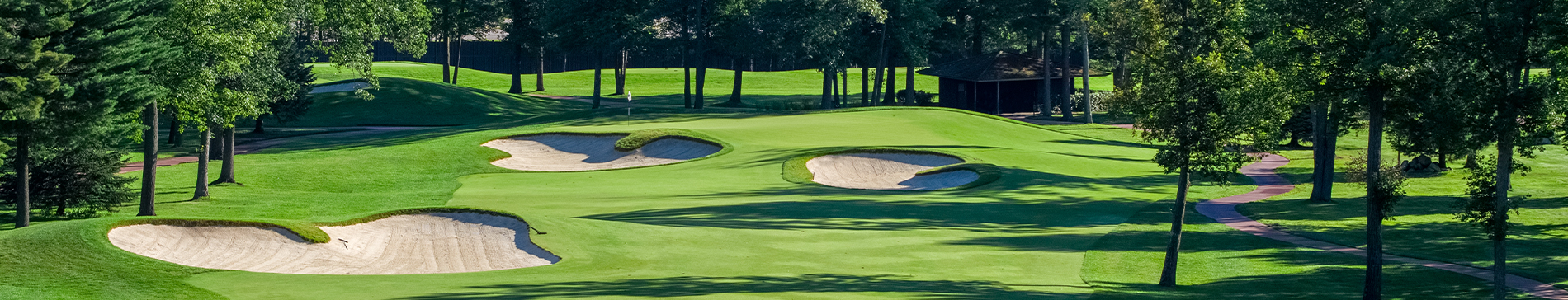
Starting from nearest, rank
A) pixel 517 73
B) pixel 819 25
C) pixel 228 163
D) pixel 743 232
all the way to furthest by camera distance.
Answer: pixel 743 232 → pixel 228 163 → pixel 819 25 → pixel 517 73

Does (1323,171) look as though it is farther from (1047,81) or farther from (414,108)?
(414,108)

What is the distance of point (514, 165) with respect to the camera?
4538 cm

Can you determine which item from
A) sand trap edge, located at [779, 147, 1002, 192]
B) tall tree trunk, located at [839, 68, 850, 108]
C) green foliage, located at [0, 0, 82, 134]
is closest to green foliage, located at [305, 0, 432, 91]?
green foliage, located at [0, 0, 82, 134]

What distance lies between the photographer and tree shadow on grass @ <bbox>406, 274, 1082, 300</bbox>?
59.9 feet

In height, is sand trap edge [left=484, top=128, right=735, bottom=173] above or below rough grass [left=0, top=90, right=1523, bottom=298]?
above

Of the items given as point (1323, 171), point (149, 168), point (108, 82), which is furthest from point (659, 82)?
point (108, 82)

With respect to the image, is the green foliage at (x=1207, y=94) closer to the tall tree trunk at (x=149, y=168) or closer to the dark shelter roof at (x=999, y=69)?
the tall tree trunk at (x=149, y=168)

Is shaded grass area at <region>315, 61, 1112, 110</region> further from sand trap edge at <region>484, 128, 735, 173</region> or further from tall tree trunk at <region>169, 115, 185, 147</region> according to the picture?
sand trap edge at <region>484, 128, 735, 173</region>

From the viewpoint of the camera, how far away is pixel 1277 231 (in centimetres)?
3061

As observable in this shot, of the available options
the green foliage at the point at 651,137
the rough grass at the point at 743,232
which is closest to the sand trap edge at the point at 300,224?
the rough grass at the point at 743,232

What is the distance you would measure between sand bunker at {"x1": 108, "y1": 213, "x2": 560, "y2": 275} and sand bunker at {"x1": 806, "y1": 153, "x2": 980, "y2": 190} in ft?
55.0

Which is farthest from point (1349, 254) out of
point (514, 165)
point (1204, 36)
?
point (514, 165)

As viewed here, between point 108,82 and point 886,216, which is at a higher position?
point 108,82

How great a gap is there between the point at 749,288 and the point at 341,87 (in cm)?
6638
